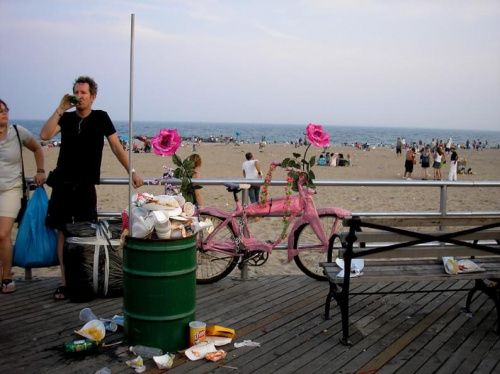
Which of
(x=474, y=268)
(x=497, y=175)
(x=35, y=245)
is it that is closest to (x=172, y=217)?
(x=35, y=245)

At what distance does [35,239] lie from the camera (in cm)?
512

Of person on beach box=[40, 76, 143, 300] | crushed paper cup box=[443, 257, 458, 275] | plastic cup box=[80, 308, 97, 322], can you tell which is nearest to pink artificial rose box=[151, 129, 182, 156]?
person on beach box=[40, 76, 143, 300]

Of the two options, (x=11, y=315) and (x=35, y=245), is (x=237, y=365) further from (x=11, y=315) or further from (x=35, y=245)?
Result: (x=35, y=245)

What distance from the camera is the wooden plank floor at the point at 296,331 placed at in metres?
3.64

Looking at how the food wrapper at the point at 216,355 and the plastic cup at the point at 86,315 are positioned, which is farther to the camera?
the plastic cup at the point at 86,315

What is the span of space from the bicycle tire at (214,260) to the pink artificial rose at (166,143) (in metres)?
0.97

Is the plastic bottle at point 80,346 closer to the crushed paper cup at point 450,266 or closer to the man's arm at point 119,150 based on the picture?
the man's arm at point 119,150

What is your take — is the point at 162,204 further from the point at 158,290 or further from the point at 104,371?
the point at 104,371

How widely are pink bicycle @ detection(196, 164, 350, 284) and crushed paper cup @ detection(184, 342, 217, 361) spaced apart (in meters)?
1.59

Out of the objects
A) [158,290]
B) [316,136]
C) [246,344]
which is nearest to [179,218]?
[158,290]

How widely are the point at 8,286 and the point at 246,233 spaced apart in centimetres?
231

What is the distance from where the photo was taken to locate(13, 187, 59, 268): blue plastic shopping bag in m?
5.11

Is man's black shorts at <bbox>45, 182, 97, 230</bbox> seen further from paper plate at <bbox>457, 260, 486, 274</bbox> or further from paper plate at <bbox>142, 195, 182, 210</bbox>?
paper plate at <bbox>457, 260, 486, 274</bbox>

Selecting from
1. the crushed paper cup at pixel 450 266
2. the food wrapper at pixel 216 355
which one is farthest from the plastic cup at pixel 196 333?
the crushed paper cup at pixel 450 266
